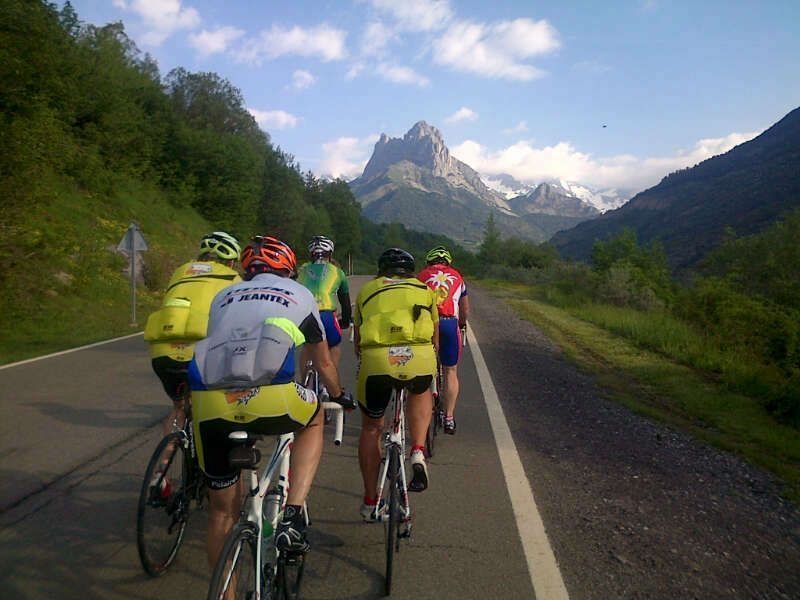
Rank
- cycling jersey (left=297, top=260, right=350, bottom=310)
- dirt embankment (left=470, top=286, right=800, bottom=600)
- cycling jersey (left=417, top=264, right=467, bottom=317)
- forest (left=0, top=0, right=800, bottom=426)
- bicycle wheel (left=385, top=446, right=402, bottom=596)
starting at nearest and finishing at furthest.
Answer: bicycle wheel (left=385, top=446, right=402, bottom=596) → dirt embankment (left=470, top=286, right=800, bottom=600) → cycling jersey (left=417, top=264, right=467, bottom=317) → cycling jersey (left=297, top=260, right=350, bottom=310) → forest (left=0, top=0, right=800, bottom=426)

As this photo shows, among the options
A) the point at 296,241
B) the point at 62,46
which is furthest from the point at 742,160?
the point at 62,46

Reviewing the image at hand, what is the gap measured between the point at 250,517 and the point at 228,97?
58.4 m

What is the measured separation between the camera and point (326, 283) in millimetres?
6426

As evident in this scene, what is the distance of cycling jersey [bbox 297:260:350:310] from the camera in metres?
6.40

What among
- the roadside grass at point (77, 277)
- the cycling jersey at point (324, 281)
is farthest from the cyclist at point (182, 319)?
the roadside grass at point (77, 277)

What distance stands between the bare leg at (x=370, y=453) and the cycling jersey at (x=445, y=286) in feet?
6.92

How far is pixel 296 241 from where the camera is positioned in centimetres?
6191

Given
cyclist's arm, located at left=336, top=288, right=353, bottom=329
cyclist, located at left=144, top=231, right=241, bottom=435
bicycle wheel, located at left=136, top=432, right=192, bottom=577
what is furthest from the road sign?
bicycle wheel, located at left=136, top=432, right=192, bottom=577

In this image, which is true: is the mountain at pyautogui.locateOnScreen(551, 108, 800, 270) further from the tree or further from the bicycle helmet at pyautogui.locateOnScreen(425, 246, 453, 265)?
the bicycle helmet at pyautogui.locateOnScreen(425, 246, 453, 265)

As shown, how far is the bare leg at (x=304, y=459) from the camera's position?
3336 mm

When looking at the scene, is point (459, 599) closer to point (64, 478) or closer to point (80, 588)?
point (80, 588)

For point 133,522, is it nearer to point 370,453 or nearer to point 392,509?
point 370,453

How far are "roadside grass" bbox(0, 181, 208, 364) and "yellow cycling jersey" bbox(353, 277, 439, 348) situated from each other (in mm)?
9790

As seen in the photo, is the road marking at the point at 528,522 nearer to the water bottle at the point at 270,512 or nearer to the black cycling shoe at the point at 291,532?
the black cycling shoe at the point at 291,532
